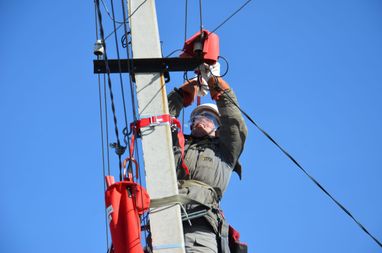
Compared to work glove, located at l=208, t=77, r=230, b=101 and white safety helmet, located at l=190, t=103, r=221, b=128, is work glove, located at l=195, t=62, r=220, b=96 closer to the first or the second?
work glove, located at l=208, t=77, r=230, b=101

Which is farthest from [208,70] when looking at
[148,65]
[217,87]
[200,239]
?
[200,239]

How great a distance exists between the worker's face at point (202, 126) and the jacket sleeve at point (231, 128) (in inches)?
14.0

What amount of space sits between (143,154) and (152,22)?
1.19m

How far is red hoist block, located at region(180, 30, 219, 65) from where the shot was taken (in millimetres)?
6457

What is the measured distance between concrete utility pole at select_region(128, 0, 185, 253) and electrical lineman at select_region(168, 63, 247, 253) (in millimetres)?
838

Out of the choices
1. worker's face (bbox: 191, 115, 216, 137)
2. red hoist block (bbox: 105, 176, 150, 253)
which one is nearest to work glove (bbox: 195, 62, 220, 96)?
worker's face (bbox: 191, 115, 216, 137)

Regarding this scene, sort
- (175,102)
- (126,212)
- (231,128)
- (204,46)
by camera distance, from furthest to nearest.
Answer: (175,102) < (231,128) < (204,46) < (126,212)

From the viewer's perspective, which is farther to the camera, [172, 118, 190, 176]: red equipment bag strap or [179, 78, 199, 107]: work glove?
[179, 78, 199, 107]: work glove

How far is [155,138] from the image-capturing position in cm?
556

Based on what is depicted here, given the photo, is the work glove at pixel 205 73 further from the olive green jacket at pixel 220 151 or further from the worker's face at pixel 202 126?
the worker's face at pixel 202 126

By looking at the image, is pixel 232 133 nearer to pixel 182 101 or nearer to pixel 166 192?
pixel 182 101

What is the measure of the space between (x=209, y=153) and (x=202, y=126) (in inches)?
21.3

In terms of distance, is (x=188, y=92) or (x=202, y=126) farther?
(x=188, y=92)

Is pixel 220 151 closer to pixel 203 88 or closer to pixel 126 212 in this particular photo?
pixel 203 88
